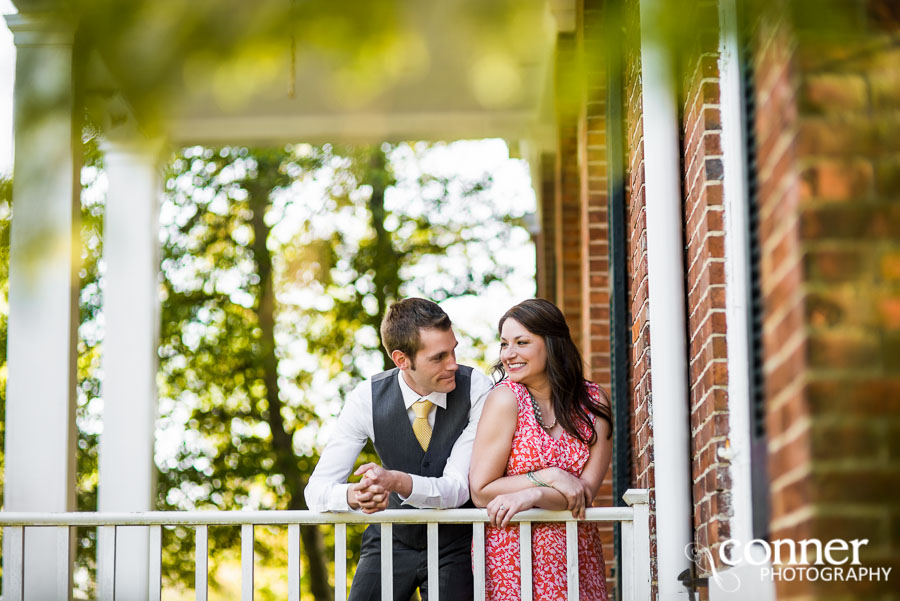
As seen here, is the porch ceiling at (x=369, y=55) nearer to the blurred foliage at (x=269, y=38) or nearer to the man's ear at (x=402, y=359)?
the blurred foliage at (x=269, y=38)

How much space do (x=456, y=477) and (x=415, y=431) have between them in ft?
0.94

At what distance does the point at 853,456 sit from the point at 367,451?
15170 mm

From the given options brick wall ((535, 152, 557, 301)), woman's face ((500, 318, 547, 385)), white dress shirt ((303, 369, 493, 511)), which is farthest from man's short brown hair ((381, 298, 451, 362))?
brick wall ((535, 152, 557, 301))

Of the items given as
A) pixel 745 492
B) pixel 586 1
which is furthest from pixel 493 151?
pixel 745 492

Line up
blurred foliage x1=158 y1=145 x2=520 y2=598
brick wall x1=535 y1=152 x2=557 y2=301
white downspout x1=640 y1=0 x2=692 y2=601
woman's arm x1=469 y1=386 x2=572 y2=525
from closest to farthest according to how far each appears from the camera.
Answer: white downspout x1=640 y1=0 x2=692 y2=601, woman's arm x1=469 y1=386 x2=572 y2=525, brick wall x1=535 y1=152 x2=557 y2=301, blurred foliage x1=158 y1=145 x2=520 y2=598

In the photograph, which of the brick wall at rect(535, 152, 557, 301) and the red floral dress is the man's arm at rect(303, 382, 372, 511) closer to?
the red floral dress

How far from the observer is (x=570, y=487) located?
364 centimetres

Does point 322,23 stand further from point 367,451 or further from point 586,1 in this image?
point 367,451

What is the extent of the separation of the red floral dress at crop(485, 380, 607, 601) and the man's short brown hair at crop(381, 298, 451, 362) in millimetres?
373

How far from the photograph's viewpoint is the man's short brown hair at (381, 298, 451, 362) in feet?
13.1

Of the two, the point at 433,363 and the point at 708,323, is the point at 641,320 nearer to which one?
the point at 433,363

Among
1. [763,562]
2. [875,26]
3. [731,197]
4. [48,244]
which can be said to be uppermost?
[731,197]

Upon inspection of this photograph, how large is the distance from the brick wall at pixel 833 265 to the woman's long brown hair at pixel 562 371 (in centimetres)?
267

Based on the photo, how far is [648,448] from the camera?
413cm
